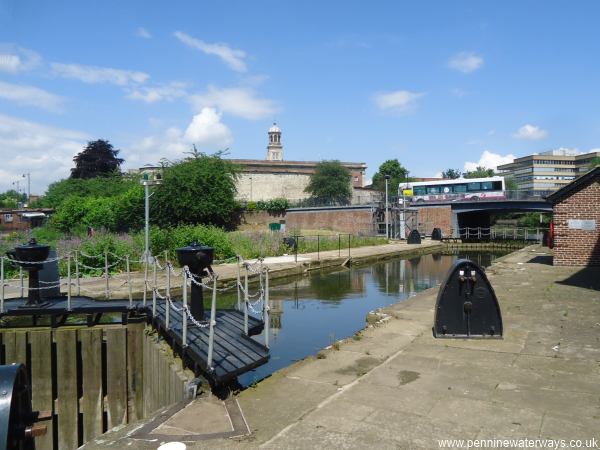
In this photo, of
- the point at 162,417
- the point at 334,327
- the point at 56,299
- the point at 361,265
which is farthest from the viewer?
the point at 361,265

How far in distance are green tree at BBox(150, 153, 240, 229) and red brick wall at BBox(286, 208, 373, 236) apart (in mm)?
14382

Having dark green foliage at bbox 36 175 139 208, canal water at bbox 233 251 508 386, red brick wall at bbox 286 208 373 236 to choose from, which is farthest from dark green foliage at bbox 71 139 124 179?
canal water at bbox 233 251 508 386

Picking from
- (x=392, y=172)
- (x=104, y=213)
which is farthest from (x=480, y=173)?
A: (x=104, y=213)

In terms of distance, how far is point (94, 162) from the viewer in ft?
240

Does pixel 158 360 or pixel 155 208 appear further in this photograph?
pixel 155 208

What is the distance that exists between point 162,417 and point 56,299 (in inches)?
272

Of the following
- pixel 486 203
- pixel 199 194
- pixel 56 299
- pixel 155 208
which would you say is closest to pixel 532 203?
pixel 486 203

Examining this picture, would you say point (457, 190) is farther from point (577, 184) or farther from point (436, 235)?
point (577, 184)

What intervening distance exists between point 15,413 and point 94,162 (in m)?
76.1

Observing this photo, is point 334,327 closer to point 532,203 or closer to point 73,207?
point 532,203

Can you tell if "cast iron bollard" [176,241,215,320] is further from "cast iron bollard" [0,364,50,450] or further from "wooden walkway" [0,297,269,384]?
"cast iron bollard" [0,364,50,450]

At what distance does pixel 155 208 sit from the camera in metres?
45.2

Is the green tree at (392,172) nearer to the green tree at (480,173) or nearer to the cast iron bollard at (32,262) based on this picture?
the green tree at (480,173)

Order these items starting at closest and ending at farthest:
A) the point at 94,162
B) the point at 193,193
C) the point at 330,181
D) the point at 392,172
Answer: the point at 193,193 → the point at 94,162 → the point at 330,181 → the point at 392,172
